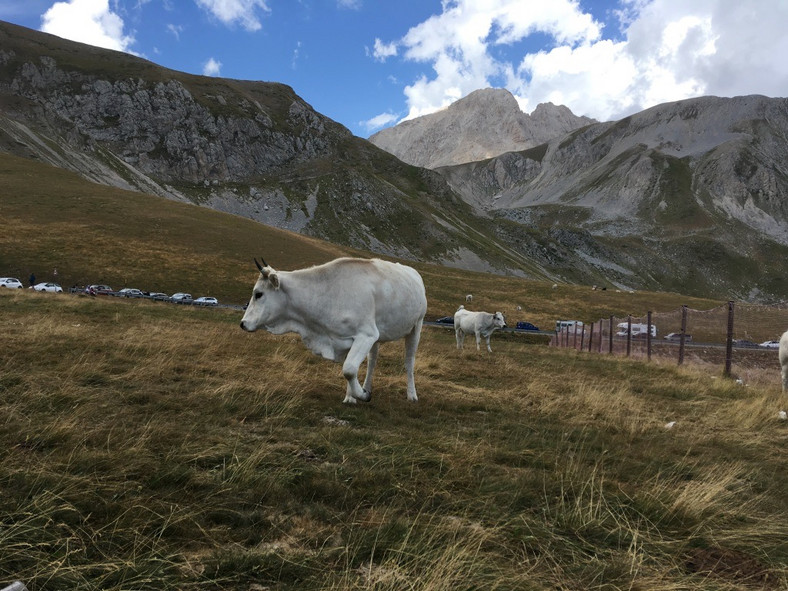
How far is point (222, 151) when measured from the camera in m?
170

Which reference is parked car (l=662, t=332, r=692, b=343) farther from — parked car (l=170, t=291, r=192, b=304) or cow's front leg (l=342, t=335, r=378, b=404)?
parked car (l=170, t=291, r=192, b=304)

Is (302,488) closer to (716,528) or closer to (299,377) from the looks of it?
(716,528)

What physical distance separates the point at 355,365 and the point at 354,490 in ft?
10.8

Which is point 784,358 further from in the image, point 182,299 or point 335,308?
point 182,299

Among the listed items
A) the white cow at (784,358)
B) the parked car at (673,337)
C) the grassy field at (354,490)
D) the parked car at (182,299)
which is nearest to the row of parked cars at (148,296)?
the parked car at (182,299)

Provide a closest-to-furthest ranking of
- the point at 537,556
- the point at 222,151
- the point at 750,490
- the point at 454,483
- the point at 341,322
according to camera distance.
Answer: the point at 537,556, the point at 454,483, the point at 750,490, the point at 341,322, the point at 222,151

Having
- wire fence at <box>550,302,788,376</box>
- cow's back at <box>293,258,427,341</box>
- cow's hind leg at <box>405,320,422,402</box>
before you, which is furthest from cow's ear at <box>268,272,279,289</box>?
wire fence at <box>550,302,788,376</box>

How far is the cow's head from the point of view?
817cm

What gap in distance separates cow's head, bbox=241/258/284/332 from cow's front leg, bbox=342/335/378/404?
1613 millimetres

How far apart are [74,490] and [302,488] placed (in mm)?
1803

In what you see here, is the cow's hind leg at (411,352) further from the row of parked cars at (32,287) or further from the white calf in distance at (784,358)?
the row of parked cars at (32,287)

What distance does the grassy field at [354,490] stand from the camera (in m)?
3.04

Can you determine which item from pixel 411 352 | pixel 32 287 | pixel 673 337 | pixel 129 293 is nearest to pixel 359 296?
pixel 411 352

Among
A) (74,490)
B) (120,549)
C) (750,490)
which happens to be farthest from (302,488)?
(750,490)
